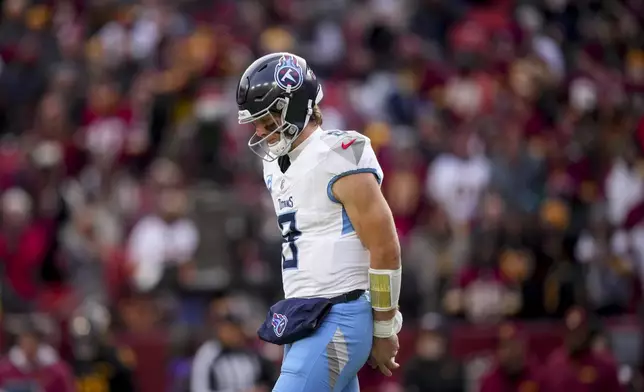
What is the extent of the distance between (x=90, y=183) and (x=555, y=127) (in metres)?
5.19

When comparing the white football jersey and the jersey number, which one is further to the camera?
the jersey number

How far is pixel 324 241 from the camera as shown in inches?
192

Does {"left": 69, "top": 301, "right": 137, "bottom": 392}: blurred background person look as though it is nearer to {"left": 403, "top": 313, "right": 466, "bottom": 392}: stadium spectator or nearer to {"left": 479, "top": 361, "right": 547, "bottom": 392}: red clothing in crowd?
{"left": 403, "top": 313, "right": 466, "bottom": 392}: stadium spectator

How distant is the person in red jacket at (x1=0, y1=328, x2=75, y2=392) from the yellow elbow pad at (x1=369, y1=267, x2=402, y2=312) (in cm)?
519

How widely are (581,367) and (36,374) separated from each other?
14.3ft

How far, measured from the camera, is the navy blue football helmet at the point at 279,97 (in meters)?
4.86

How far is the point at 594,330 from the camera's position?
33.2 ft

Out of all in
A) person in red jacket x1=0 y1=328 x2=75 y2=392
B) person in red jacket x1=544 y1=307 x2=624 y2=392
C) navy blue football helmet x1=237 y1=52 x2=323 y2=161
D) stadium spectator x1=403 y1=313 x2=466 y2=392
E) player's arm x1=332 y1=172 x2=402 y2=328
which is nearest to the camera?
player's arm x1=332 y1=172 x2=402 y2=328

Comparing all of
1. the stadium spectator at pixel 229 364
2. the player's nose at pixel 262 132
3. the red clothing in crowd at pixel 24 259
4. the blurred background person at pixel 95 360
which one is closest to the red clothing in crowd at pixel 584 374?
the stadium spectator at pixel 229 364

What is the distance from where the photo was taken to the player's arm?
15.6ft

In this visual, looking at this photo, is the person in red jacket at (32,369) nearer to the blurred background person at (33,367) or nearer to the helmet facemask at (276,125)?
the blurred background person at (33,367)

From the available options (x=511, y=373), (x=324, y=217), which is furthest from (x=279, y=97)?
(x=511, y=373)

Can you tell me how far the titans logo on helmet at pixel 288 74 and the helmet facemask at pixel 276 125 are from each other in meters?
0.06

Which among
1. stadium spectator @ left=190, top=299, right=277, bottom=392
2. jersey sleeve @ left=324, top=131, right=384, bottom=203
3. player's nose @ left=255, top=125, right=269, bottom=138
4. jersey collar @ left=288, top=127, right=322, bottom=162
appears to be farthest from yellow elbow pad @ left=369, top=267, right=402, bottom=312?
stadium spectator @ left=190, top=299, right=277, bottom=392
